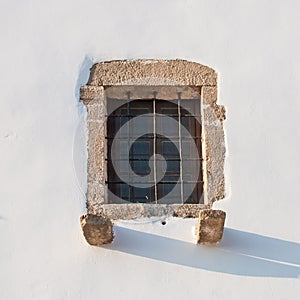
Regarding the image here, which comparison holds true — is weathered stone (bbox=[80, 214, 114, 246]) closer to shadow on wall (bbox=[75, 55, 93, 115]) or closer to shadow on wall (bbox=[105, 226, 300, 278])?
shadow on wall (bbox=[105, 226, 300, 278])

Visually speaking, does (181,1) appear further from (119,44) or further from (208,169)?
(208,169)

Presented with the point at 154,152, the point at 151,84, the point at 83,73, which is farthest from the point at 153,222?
the point at 83,73

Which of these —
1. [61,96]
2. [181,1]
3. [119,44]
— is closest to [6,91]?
[61,96]

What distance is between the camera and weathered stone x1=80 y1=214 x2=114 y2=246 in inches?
231

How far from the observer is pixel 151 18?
6.66 m

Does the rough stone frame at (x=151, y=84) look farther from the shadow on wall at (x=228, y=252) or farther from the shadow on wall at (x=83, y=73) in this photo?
the shadow on wall at (x=228, y=252)

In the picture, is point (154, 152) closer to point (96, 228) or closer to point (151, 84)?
point (151, 84)

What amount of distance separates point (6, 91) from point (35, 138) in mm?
357

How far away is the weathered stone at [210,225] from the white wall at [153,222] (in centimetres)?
11

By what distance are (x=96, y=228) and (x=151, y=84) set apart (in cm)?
105

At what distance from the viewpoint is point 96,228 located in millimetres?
5871

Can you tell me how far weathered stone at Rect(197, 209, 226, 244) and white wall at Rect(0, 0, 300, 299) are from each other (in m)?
0.11

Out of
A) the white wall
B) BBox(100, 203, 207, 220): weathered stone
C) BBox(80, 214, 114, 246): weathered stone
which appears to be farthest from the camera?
BBox(100, 203, 207, 220): weathered stone

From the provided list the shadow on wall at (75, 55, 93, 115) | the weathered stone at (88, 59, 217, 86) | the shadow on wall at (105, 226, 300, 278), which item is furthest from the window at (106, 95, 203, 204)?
the shadow on wall at (105, 226, 300, 278)
